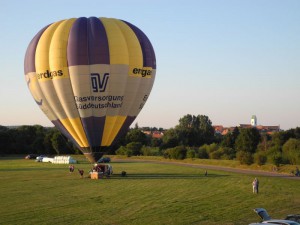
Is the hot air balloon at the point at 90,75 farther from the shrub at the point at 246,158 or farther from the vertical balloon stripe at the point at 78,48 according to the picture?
the shrub at the point at 246,158

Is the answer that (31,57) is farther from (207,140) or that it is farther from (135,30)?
(207,140)

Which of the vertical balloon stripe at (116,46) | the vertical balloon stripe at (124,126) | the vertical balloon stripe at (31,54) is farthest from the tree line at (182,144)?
the vertical balloon stripe at (31,54)

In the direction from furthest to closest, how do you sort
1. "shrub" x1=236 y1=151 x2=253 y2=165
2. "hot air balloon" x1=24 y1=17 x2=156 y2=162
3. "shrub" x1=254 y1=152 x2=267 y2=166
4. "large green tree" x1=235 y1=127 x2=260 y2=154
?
"large green tree" x1=235 y1=127 x2=260 y2=154, "shrub" x1=236 y1=151 x2=253 y2=165, "shrub" x1=254 y1=152 x2=267 y2=166, "hot air balloon" x1=24 y1=17 x2=156 y2=162

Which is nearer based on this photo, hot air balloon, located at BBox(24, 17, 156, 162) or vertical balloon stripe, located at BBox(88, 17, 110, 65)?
vertical balloon stripe, located at BBox(88, 17, 110, 65)

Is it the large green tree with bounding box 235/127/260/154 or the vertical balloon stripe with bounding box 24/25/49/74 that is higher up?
the vertical balloon stripe with bounding box 24/25/49/74

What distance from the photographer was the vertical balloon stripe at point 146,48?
35.1 m

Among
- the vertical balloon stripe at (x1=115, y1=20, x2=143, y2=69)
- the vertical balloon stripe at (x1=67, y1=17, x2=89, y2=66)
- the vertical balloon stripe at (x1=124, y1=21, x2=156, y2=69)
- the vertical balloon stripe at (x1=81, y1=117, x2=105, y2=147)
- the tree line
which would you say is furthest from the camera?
the tree line

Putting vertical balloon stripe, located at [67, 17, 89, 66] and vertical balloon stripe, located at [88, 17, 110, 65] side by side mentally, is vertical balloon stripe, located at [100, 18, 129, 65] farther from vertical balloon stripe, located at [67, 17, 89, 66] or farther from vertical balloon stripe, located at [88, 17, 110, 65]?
vertical balloon stripe, located at [67, 17, 89, 66]

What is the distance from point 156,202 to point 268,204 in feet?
21.4

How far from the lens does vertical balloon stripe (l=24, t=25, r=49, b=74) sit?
34.7 metres

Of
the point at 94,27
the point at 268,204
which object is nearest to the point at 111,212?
the point at 268,204

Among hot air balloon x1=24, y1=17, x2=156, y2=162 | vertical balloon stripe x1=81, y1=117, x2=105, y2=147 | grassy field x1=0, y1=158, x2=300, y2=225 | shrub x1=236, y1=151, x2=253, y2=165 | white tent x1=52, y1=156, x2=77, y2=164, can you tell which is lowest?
grassy field x1=0, y1=158, x2=300, y2=225

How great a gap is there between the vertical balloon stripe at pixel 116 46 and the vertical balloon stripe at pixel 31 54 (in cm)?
562

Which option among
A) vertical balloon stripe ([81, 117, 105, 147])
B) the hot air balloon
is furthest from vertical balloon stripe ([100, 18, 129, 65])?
vertical balloon stripe ([81, 117, 105, 147])
